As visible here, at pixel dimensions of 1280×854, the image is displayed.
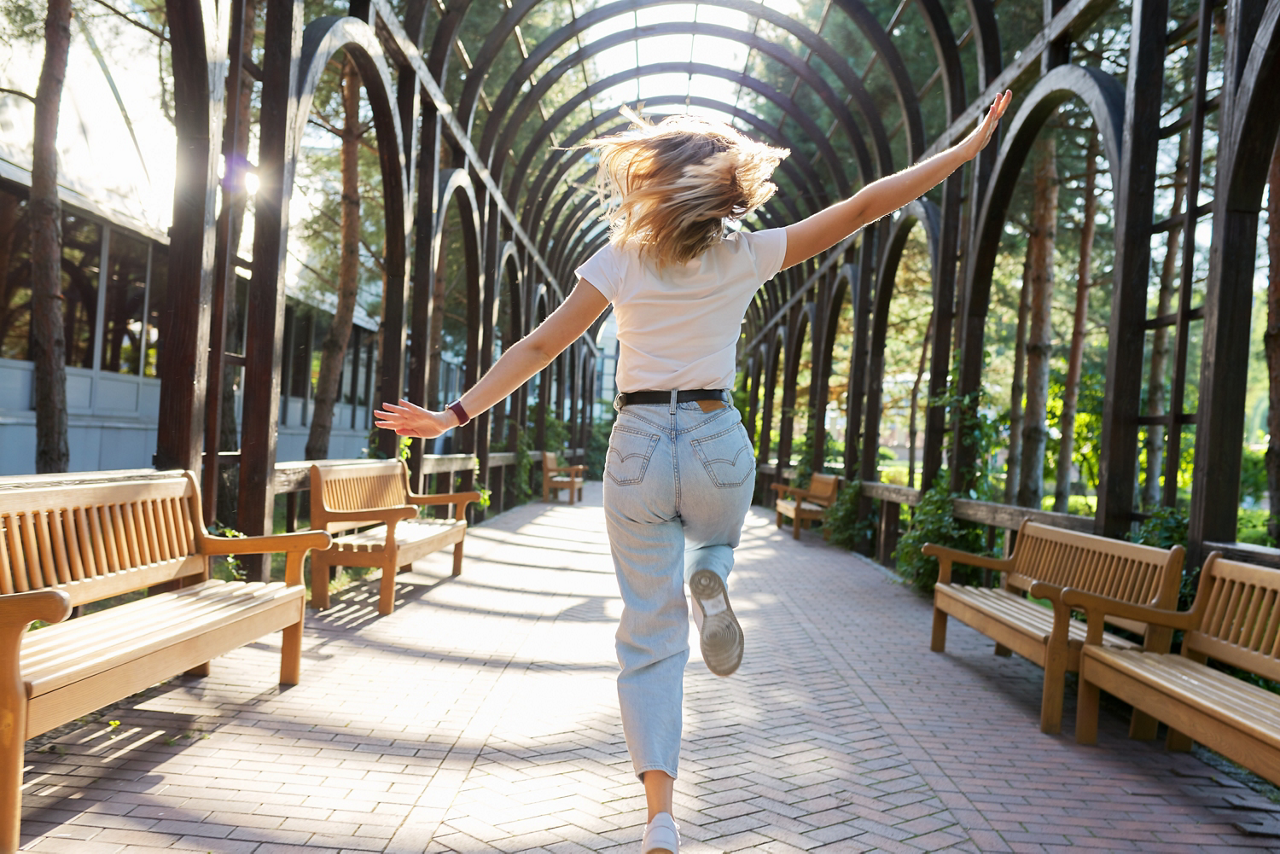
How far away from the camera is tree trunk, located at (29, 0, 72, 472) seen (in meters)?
6.49

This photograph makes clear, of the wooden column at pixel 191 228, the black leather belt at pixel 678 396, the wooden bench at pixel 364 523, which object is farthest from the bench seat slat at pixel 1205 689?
Answer: the wooden column at pixel 191 228

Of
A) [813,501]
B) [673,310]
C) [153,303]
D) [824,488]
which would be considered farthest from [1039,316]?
[153,303]

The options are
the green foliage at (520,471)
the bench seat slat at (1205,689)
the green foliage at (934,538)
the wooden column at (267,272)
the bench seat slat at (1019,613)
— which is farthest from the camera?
the green foliage at (520,471)

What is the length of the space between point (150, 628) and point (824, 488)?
11877mm

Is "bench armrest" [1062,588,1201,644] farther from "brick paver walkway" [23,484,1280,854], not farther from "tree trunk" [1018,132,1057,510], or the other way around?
"tree trunk" [1018,132,1057,510]

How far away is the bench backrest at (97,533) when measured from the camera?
10.5ft

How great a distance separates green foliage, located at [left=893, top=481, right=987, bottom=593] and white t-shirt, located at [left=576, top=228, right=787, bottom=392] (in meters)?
6.27

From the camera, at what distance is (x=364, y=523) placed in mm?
6445

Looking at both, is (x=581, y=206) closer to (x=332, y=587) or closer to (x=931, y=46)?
(x=931, y=46)

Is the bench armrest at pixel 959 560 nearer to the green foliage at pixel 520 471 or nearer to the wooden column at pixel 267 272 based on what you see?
the wooden column at pixel 267 272

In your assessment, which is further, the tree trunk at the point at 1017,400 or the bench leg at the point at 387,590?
the tree trunk at the point at 1017,400

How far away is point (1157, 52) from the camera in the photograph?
17.8ft

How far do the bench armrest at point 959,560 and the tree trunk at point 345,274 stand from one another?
25.2 feet

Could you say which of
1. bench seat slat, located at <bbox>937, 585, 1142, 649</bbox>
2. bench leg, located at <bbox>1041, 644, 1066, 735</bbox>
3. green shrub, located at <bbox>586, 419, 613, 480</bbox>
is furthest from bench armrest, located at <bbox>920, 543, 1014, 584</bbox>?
green shrub, located at <bbox>586, 419, 613, 480</bbox>
